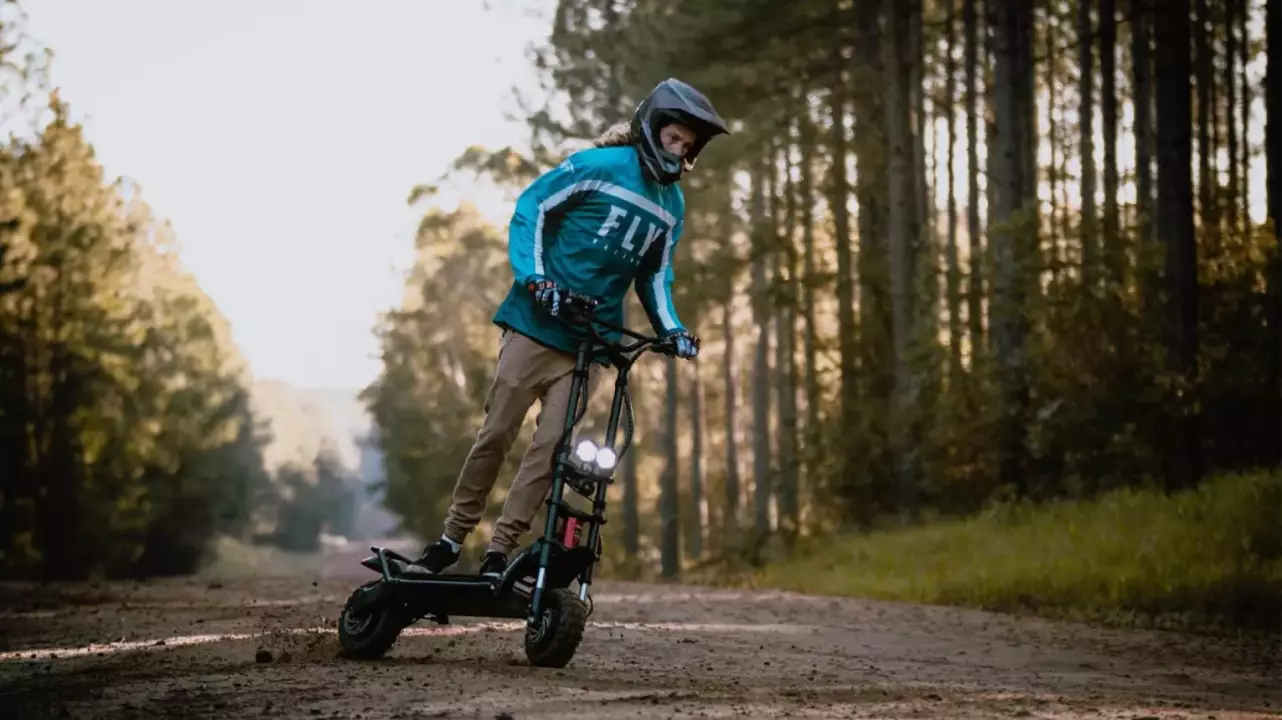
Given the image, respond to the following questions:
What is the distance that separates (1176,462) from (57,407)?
27914 mm

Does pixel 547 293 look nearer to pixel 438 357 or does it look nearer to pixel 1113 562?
pixel 1113 562

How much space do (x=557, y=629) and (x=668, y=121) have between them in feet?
7.23

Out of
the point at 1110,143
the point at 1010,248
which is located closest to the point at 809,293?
the point at 1110,143

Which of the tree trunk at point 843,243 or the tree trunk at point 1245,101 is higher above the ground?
the tree trunk at point 1245,101

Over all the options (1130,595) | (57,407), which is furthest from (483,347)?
(1130,595)

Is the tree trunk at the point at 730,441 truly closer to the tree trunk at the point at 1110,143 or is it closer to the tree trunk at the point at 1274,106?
the tree trunk at the point at 1110,143

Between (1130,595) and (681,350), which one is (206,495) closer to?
(1130,595)

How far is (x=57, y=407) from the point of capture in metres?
36.4

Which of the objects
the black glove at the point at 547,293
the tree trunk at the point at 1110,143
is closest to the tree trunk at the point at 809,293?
the tree trunk at the point at 1110,143

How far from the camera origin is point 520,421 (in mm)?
7094

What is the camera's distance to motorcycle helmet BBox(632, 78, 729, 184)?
22.1 feet

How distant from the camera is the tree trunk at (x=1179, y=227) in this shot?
50.9 ft

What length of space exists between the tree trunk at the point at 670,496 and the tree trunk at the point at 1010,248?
12221mm

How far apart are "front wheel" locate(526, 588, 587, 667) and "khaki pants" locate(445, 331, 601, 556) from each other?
1.62 ft
